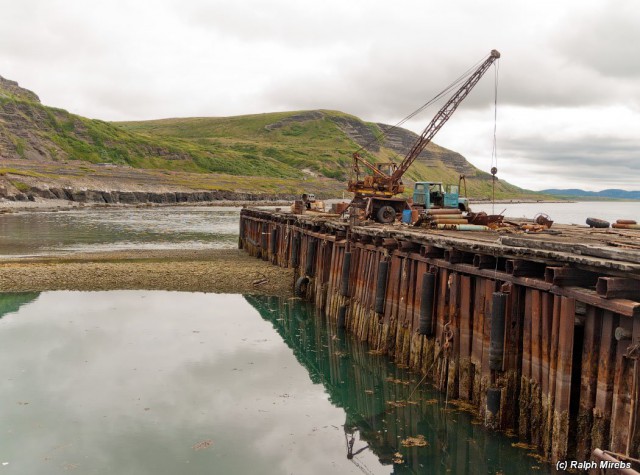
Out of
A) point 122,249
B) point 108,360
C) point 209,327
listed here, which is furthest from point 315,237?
point 122,249

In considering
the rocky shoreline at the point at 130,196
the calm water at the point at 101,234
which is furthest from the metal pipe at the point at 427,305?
the rocky shoreline at the point at 130,196

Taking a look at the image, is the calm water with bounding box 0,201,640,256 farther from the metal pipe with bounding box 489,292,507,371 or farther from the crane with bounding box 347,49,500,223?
the metal pipe with bounding box 489,292,507,371

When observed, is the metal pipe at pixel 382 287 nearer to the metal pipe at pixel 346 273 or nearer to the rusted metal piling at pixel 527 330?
the rusted metal piling at pixel 527 330

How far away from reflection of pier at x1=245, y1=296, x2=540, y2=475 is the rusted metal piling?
59 centimetres

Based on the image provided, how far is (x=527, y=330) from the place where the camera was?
39.9 feet

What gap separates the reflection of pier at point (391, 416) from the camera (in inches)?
486

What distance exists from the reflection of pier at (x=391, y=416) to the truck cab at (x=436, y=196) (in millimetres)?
12916

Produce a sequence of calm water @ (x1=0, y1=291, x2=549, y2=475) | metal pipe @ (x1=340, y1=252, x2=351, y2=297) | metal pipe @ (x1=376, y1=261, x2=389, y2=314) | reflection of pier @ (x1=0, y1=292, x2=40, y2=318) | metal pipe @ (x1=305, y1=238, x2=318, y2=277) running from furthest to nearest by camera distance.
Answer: metal pipe @ (x1=305, y1=238, x2=318, y2=277), reflection of pier @ (x1=0, y1=292, x2=40, y2=318), metal pipe @ (x1=340, y1=252, x2=351, y2=297), metal pipe @ (x1=376, y1=261, x2=389, y2=314), calm water @ (x1=0, y1=291, x2=549, y2=475)

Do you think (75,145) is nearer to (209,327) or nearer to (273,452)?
(209,327)

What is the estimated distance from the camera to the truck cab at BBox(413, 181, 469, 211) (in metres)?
32.7

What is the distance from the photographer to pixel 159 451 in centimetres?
1314

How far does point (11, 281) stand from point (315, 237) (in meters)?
17.0

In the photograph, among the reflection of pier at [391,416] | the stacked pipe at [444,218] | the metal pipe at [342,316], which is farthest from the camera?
the stacked pipe at [444,218]

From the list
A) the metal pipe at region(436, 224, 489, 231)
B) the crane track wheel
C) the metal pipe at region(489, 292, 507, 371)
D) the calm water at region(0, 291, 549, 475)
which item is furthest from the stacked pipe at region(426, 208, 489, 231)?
the metal pipe at region(489, 292, 507, 371)
